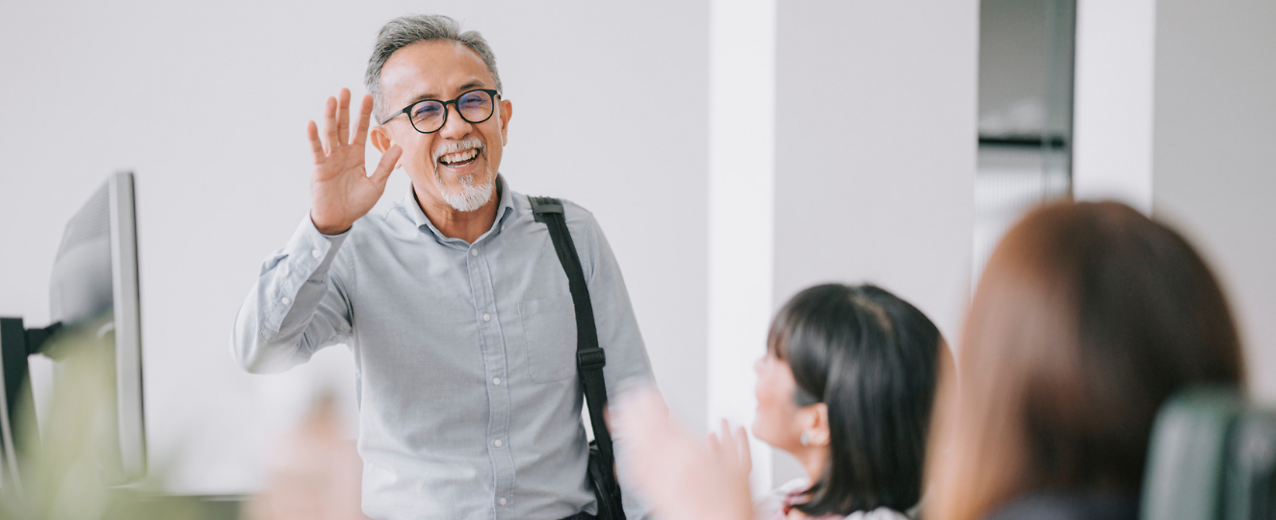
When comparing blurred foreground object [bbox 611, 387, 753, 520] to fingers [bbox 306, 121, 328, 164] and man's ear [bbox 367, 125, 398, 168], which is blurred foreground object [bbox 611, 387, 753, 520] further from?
man's ear [bbox 367, 125, 398, 168]

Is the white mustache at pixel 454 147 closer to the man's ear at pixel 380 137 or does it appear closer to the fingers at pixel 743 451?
the man's ear at pixel 380 137

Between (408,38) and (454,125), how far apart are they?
215mm

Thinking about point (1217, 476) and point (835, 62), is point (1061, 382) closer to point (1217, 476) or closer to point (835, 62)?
point (1217, 476)

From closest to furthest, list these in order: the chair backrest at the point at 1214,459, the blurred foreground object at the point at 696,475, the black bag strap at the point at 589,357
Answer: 1. the chair backrest at the point at 1214,459
2. the blurred foreground object at the point at 696,475
3. the black bag strap at the point at 589,357

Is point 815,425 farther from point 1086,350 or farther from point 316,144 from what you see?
point 316,144

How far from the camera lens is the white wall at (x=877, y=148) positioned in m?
2.26

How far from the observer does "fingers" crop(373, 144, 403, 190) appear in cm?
128

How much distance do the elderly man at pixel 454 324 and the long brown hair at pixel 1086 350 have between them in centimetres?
101

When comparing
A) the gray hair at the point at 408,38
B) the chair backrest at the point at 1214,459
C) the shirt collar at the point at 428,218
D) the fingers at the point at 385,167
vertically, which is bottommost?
the chair backrest at the point at 1214,459

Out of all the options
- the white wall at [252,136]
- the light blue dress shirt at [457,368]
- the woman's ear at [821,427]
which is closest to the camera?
the woman's ear at [821,427]

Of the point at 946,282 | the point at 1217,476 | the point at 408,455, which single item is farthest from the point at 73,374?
the point at 946,282

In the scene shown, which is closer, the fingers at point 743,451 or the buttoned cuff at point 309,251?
the fingers at point 743,451

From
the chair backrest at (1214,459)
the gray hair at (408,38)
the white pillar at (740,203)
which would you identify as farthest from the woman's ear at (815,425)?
the white pillar at (740,203)

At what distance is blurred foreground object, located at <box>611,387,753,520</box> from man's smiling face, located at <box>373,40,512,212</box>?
2.20ft
